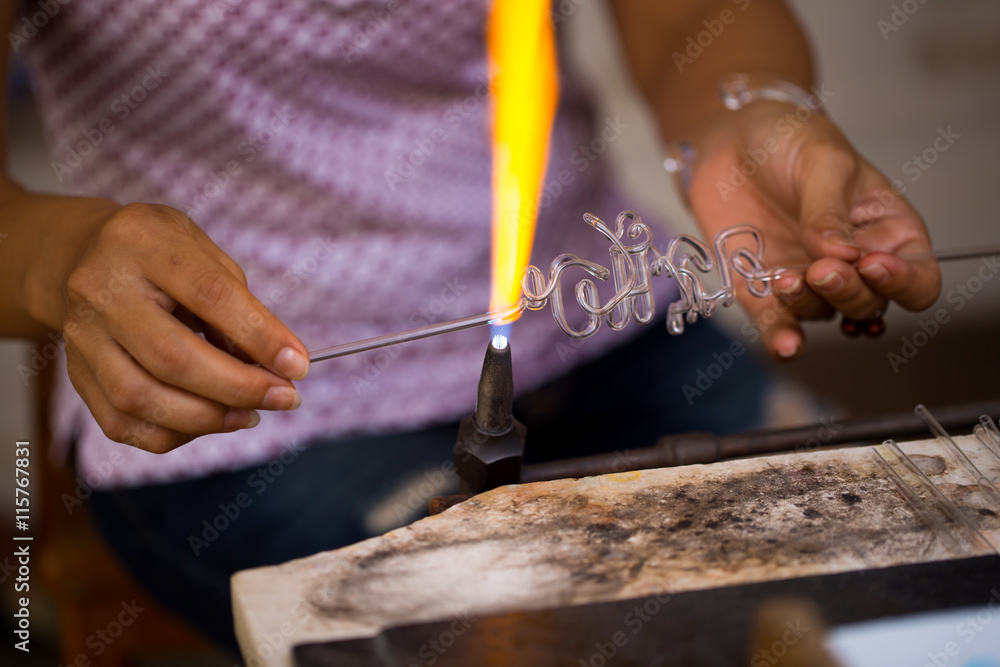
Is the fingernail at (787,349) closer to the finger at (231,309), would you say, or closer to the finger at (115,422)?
the finger at (231,309)

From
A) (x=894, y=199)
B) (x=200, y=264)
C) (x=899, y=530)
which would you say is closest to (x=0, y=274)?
(x=200, y=264)

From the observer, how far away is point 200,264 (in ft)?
2.11

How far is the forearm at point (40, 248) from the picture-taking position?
0.74m

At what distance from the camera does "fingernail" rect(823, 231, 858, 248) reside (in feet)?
2.93

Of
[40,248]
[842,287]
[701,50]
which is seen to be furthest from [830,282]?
[40,248]

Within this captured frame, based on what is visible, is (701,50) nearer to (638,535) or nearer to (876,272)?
(876,272)

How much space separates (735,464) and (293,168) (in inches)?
26.5

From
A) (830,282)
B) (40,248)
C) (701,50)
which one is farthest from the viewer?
(701,50)

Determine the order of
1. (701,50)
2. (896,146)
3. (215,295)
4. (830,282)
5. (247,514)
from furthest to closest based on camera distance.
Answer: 1. (896,146)
2. (701,50)
3. (247,514)
4. (830,282)
5. (215,295)

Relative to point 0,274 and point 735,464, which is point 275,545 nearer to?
point 0,274

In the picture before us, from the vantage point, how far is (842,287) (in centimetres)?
89

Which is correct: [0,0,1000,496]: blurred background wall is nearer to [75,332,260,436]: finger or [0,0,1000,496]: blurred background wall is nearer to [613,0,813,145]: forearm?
[613,0,813,145]: forearm

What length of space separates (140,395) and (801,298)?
77 cm

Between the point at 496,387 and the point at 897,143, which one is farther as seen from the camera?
the point at 897,143
